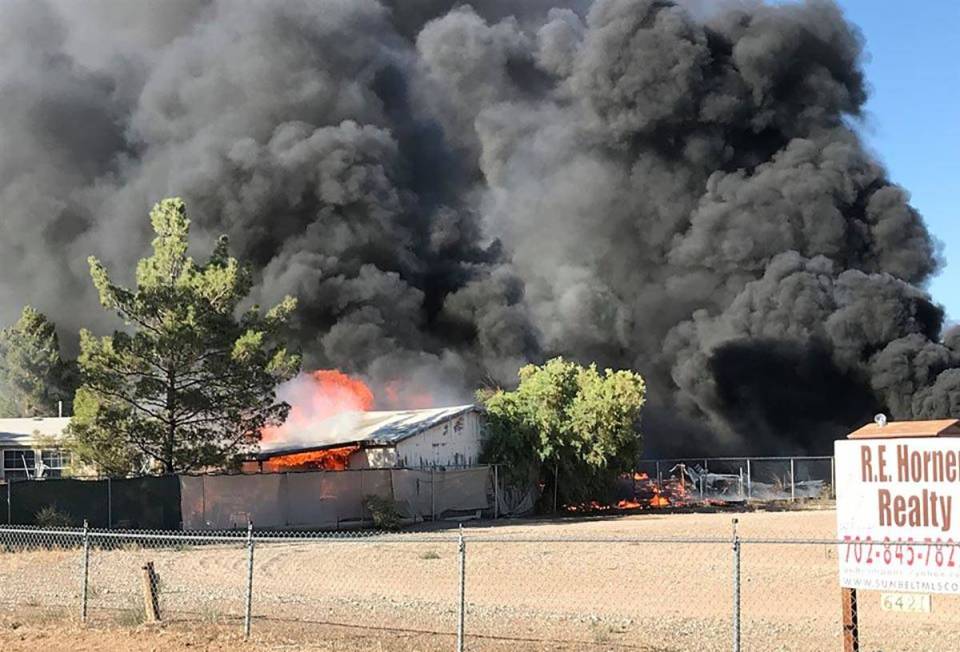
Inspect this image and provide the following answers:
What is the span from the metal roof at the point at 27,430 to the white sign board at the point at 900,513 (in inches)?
1393

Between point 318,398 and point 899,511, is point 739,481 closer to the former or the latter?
point 318,398

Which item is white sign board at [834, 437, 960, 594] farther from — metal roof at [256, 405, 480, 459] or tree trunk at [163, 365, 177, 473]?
metal roof at [256, 405, 480, 459]

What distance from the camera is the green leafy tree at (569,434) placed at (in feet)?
133

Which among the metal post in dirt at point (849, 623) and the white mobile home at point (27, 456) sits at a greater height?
the white mobile home at point (27, 456)

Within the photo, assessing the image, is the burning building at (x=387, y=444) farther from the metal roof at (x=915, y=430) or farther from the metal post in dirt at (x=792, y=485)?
the metal roof at (x=915, y=430)

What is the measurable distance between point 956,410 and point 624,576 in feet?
136

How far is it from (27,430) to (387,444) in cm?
1676

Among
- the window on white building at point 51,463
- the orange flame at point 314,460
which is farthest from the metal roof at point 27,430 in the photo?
the orange flame at point 314,460

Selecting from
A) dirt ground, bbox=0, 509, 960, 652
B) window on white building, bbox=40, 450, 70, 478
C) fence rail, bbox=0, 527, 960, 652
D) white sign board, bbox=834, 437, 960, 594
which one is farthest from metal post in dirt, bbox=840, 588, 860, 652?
window on white building, bbox=40, 450, 70, 478

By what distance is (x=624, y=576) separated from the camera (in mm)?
18469

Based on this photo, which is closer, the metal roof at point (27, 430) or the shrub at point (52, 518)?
the shrub at point (52, 518)

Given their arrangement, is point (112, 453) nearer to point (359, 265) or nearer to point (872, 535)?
point (872, 535)

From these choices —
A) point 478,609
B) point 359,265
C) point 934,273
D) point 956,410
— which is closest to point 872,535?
point 478,609

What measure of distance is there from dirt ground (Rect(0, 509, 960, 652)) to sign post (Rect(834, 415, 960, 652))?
2.80m
